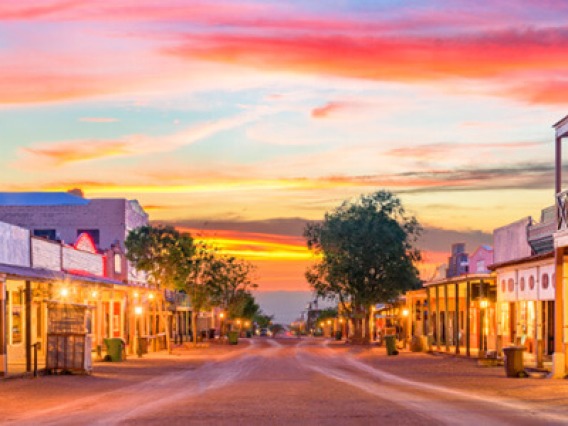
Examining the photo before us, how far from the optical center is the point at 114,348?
4441 centimetres

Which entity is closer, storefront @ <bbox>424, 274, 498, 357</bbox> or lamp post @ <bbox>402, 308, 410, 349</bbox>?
storefront @ <bbox>424, 274, 498, 357</bbox>

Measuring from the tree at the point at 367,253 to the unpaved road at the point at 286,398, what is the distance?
4183 cm

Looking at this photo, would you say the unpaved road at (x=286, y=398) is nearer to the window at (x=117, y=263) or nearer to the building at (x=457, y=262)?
the window at (x=117, y=263)

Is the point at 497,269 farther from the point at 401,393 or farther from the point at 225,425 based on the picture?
the point at 225,425

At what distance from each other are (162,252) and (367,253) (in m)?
23.3

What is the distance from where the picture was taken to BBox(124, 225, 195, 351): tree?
2378 inches

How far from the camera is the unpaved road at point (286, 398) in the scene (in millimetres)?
19125

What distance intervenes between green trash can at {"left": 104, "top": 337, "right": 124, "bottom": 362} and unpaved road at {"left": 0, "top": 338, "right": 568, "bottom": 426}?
5986mm

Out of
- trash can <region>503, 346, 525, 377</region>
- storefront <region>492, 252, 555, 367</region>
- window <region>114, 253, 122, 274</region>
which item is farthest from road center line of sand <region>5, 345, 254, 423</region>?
window <region>114, 253, 122, 274</region>

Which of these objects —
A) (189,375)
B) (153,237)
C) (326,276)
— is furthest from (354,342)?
(189,375)

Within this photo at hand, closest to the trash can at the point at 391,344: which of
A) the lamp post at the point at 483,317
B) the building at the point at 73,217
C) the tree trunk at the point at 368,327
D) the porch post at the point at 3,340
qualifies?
the lamp post at the point at 483,317

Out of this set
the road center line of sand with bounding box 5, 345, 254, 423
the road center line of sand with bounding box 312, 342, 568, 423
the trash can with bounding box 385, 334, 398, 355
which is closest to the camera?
the road center line of sand with bounding box 312, 342, 568, 423

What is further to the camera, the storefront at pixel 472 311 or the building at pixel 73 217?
the building at pixel 73 217

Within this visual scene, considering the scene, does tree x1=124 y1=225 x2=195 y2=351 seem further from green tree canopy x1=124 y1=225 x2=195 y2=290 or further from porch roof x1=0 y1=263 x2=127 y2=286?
porch roof x1=0 y1=263 x2=127 y2=286
